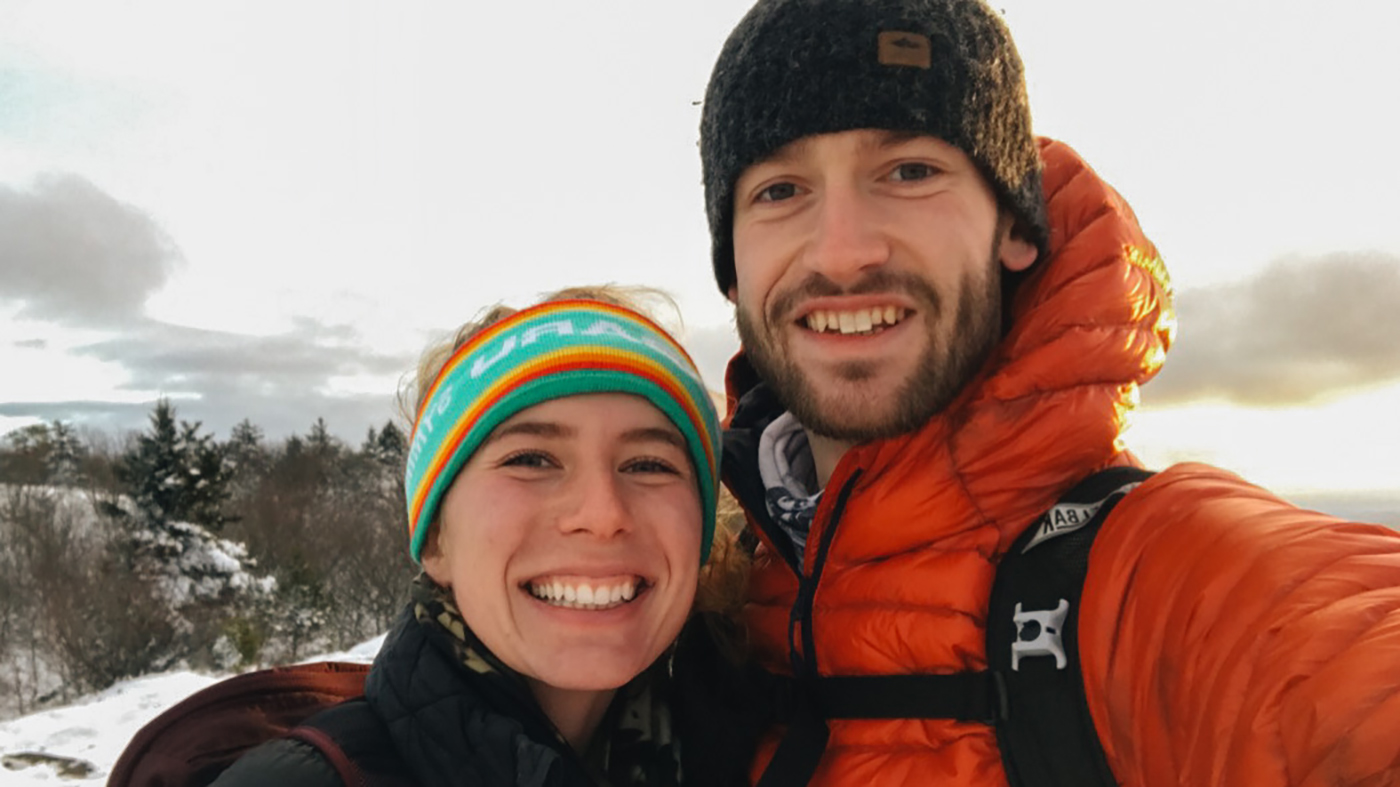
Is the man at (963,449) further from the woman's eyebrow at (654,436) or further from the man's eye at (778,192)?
the woman's eyebrow at (654,436)

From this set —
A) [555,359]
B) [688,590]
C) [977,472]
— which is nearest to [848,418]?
[977,472]

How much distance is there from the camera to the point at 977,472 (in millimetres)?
1659

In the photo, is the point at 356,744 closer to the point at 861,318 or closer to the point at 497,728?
the point at 497,728

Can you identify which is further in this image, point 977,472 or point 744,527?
point 744,527

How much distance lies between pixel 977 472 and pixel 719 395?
3.63ft

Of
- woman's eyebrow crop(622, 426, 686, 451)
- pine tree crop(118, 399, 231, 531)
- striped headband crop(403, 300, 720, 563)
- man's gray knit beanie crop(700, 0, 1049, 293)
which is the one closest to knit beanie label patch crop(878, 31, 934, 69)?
man's gray knit beanie crop(700, 0, 1049, 293)

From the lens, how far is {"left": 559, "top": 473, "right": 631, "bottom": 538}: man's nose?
1.71 metres

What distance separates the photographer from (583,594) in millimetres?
1732

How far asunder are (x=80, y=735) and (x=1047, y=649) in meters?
13.7

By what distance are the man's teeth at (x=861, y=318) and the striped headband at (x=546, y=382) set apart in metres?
0.35

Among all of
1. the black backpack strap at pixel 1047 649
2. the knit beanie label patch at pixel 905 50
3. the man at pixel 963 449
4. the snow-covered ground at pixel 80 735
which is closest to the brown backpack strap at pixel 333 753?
the man at pixel 963 449

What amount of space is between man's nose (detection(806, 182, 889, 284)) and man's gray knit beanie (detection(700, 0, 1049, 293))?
0.18m

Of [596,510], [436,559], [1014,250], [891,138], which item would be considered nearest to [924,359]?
[1014,250]

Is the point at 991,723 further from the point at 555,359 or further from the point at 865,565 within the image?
the point at 555,359
